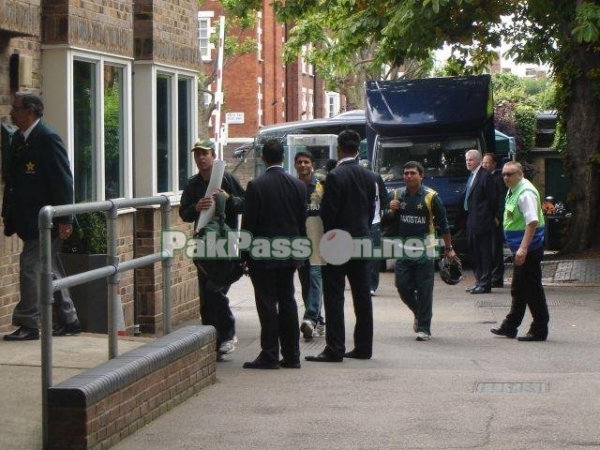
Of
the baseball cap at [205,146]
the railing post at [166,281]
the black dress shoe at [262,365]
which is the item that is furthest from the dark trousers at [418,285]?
the railing post at [166,281]

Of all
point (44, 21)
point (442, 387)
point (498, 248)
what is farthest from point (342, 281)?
point (498, 248)

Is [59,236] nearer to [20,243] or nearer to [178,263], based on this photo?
[20,243]

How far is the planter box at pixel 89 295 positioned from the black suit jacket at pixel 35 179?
1254mm

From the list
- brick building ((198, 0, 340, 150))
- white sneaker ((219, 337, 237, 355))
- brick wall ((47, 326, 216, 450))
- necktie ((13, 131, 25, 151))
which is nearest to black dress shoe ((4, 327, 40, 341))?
brick wall ((47, 326, 216, 450))

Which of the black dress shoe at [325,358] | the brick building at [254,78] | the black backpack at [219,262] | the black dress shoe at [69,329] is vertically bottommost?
the black dress shoe at [325,358]

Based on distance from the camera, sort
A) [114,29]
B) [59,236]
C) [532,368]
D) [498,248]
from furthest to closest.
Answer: [498,248] < [114,29] < [532,368] < [59,236]

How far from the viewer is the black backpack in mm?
11047

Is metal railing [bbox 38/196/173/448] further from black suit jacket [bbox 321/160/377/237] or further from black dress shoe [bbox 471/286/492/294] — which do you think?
black dress shoe [bbox 471/286/492/294]

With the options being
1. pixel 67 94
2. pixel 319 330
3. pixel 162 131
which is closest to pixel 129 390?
pixel 67 94

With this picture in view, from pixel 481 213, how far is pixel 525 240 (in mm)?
5768

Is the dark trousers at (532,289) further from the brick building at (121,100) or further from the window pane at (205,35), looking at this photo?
the window pane at (205,35)

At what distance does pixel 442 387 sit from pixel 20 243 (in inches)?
137

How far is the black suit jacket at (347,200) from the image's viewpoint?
11.5 metres

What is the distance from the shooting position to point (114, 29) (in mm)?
13180
